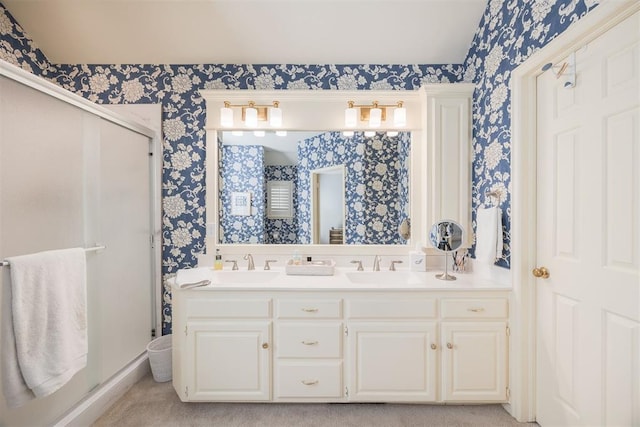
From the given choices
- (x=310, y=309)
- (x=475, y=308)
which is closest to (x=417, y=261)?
(x=475, y=308)

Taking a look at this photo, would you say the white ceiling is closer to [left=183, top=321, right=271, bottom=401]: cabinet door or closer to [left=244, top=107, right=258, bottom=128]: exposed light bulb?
[left=244, top=107, right=258, bottom=128]: exposed light bulb

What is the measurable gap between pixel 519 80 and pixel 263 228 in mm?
2039

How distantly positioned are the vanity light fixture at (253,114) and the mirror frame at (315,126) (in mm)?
43

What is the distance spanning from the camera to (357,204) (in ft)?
8.06

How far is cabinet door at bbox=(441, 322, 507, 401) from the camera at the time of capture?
1.88 meters

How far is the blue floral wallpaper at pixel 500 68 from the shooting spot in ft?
5.46

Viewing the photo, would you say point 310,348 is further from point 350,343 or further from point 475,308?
point 475,308

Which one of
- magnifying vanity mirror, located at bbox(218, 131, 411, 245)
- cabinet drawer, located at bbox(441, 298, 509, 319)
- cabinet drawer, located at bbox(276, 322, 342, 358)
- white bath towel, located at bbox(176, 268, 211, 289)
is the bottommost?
cabinet drawer, located at bbox(276, 322, 342, 358)

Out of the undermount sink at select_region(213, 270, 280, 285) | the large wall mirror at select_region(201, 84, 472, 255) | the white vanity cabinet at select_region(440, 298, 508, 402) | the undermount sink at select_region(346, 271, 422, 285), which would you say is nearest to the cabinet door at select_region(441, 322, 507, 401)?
the white vanity cabinet at select_region(440, 298, 508, 402)

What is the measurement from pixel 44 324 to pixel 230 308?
0.89 m

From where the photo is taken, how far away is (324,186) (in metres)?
2.44

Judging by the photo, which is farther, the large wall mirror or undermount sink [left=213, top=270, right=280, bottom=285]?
the large wall mirror

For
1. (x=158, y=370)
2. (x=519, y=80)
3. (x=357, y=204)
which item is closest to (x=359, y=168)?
(x=357, y=204)

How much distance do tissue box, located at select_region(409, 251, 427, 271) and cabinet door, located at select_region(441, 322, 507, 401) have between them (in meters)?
0.53
